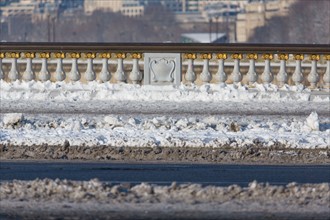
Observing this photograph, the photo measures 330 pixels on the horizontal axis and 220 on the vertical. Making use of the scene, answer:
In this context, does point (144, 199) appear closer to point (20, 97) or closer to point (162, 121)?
point (162, 121)

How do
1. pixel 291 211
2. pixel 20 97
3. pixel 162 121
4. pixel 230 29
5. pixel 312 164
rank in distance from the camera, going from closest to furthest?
pixel 291 211 < pixel 312 164 < pixel 162 121 < pixel 20 97 < pixel 230 29

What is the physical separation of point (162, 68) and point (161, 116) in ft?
17.1

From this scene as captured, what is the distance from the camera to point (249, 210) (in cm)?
1418

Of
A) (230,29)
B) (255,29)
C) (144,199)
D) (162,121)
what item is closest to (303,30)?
(255,29)

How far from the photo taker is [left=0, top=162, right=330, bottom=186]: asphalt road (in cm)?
1630

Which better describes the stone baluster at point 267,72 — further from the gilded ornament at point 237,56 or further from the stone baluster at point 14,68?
the stone baluster at point 14,68

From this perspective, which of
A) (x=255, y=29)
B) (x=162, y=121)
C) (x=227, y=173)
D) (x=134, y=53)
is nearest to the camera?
(x=227, y=173)

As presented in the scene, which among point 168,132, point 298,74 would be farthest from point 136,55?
point 168,132

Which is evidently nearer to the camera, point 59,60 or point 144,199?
point 144,199

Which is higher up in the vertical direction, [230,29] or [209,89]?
[209,89]

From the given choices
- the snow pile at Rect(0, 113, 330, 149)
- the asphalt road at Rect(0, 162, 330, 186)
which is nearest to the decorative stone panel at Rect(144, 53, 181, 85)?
the snow pile at Rect(0, 113, 330, 149)

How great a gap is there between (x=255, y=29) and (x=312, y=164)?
150 meters

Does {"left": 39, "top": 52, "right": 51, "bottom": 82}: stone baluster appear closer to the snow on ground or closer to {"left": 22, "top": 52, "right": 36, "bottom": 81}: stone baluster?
{"left": 22, "top": 52, "right": 36, "bottom": 81}: stone baluster

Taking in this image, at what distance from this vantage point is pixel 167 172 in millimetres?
17125
